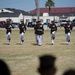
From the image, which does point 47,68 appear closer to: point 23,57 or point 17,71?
point 17,71

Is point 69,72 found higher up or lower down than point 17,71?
higher up

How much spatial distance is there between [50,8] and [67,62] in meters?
115

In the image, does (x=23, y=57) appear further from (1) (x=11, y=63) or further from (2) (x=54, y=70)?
(2) (x=54, y=70)

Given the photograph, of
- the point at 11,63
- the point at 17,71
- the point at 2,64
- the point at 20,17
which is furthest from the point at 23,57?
the point at 20,17

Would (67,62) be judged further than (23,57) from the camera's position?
No

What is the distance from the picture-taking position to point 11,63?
14.9m

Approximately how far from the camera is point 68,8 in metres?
130

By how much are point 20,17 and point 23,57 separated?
A: 8042 cm

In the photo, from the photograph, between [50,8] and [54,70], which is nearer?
[54,70]

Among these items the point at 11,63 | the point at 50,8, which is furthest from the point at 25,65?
the point at 50,8

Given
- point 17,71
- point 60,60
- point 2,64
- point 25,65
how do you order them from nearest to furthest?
1. point 2,64
2. point 17,71
3. point 25,65
4. point 60,60

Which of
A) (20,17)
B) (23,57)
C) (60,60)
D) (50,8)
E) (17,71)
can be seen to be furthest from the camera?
(50,8)

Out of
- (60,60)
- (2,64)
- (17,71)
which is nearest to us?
(2,64)

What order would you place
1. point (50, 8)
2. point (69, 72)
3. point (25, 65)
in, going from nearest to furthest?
1. point (69, 72)
2. point (25, 65)
3. point (50, 8)
